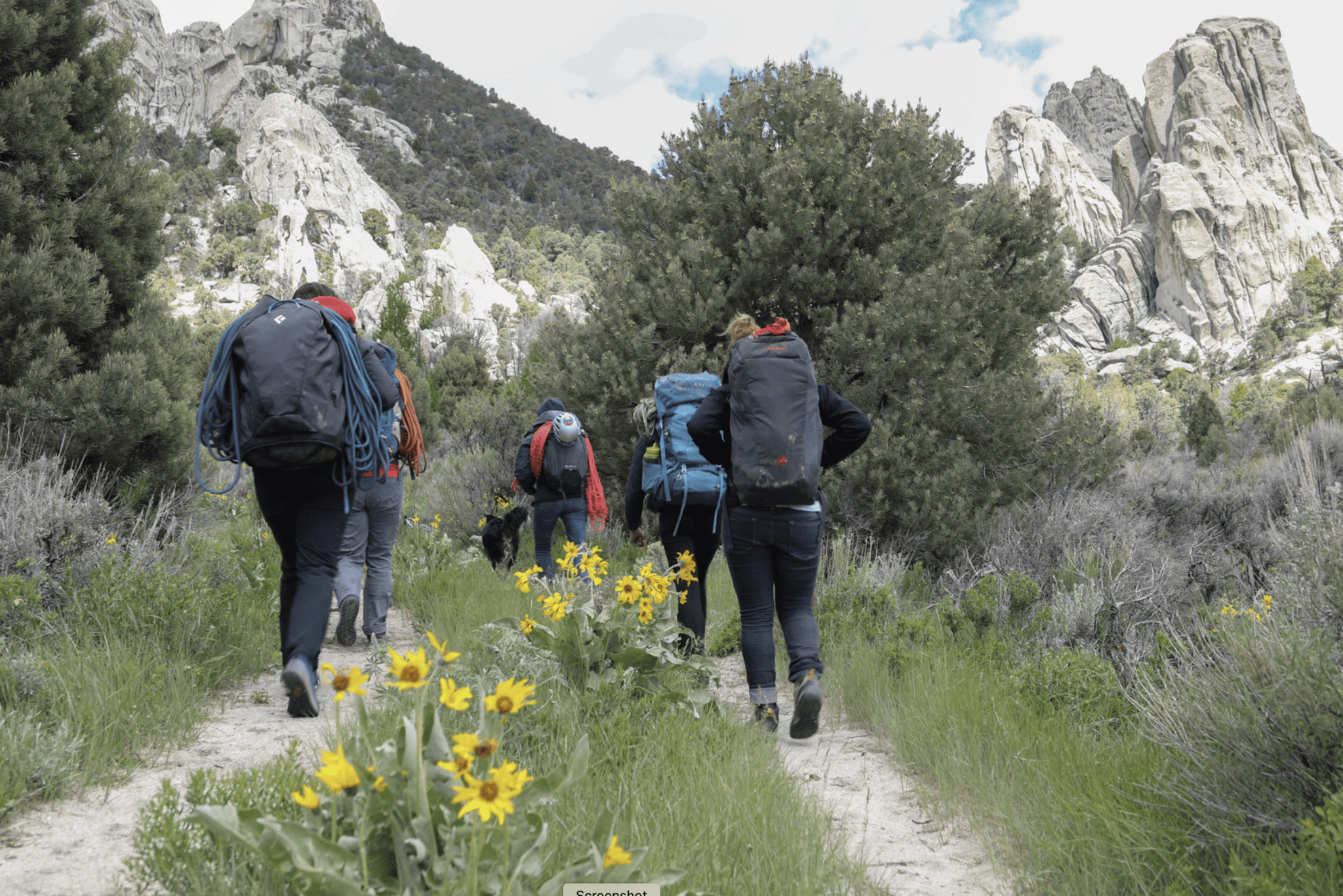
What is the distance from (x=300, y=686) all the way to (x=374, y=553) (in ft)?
6.47

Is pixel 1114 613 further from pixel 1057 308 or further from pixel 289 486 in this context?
pixel 1057 308

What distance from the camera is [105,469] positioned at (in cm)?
527

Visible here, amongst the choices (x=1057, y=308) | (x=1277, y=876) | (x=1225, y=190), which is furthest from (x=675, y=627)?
(x=1225, y=190)

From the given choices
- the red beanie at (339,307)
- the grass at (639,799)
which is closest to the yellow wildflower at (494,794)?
the grass at (639,799)

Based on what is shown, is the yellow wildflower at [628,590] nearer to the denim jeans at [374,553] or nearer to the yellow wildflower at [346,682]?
the yellow wildflower at [346,682]

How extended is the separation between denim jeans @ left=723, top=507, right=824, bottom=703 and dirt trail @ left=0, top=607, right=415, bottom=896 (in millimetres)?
1713

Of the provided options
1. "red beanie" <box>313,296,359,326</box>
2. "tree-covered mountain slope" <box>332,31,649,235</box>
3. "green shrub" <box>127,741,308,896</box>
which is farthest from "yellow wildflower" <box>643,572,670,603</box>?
"tree-covered mountain slope" <box>332,31,649,235</box>

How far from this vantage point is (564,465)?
5.69 meters

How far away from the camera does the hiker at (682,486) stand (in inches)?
162

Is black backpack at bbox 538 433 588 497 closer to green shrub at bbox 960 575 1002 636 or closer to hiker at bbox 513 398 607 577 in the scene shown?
hiker at bbox 513 398 607 577

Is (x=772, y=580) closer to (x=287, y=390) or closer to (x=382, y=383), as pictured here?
(x=382, y=383)

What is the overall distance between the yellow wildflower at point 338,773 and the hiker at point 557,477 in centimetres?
437

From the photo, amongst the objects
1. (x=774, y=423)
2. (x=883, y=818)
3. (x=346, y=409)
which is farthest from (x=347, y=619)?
(x=883, y=818)

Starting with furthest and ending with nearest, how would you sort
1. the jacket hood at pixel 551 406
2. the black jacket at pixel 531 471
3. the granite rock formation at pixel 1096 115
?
the granite rock formation at pixel 1096 115
the jacket hood at pixel 551 406
the black jacket at pixel 531 471
